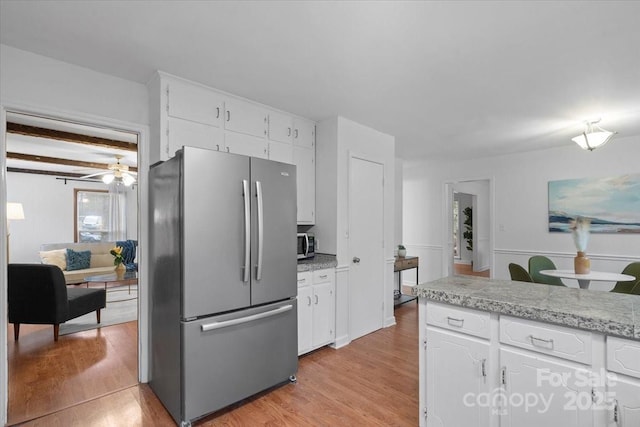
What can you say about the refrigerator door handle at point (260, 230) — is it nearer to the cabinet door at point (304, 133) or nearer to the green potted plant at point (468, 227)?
the cabinet door at point (304, 133)

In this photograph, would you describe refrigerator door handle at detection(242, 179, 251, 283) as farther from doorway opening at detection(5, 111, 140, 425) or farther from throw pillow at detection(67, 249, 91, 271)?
throw pillow at detection(67, 249, 91, 271)

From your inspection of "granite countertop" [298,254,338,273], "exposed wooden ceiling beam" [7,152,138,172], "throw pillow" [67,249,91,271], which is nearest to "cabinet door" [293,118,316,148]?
"granite countertop" [298,254,338,273]

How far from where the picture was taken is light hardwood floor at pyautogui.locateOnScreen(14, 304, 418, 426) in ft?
6.96

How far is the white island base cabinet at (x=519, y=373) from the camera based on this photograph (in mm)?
1244

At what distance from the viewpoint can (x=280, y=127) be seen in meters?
3.31

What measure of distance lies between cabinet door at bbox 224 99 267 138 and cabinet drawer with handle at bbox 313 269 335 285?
1484 millimetres

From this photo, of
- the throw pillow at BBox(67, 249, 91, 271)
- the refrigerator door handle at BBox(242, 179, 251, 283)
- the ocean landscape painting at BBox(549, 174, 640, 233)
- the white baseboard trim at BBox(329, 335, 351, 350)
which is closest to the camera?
the refrigerator door handle at BBox(242, 179, 251, 283)

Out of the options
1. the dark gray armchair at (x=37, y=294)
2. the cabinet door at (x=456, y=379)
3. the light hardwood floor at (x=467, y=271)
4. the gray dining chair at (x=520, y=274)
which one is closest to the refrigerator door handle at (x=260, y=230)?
the cabinet door at (x=456, y=379)

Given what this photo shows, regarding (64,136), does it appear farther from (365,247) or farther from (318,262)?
(365,247)

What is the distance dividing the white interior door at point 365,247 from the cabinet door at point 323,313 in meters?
0.32

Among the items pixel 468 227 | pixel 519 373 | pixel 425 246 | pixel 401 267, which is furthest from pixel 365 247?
pixel 468 227

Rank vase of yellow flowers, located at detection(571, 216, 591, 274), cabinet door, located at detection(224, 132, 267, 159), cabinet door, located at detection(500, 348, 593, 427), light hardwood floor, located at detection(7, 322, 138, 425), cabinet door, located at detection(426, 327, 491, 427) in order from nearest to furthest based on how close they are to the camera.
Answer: cabinet door, located at detection(500, 348, 593, 427)
cabinet door, located at detection(426, 327, 491, 427)
light hardwood floor, located at detection(7, 322, 138, 425)
cabinet door, located at detection(224, 132, 267, 159)
vase of yellow flowers, located at detection(571, 216, 591, 274)

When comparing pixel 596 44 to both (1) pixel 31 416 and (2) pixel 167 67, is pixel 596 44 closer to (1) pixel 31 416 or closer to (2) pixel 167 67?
(2) pixel 167 67

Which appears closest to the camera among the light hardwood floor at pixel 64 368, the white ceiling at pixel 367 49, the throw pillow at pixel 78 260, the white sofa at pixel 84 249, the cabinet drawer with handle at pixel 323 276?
the white ceiling at pixel 367 49
